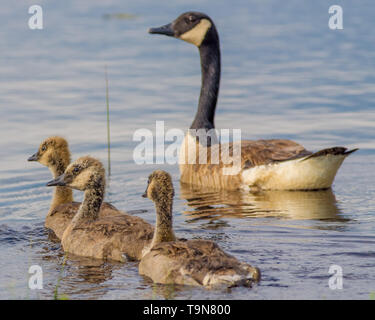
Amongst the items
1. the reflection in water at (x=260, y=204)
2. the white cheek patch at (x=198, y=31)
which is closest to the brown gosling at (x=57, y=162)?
the reflection in water at (x=260, y=204)

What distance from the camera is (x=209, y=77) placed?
17172mm

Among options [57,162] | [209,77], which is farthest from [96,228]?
[209,77]

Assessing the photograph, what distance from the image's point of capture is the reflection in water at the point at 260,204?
520 inches

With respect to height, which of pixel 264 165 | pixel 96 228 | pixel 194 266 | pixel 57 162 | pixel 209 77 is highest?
pixel 209 77

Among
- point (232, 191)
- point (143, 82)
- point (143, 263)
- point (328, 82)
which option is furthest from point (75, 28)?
point (143, 263)

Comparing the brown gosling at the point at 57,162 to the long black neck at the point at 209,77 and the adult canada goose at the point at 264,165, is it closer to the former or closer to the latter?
the adult canada goose at the point at 264,165

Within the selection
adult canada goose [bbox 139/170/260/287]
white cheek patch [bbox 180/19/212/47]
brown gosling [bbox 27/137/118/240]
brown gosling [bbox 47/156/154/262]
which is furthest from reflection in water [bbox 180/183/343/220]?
adult canada goose [bbox 139/170/260/287]

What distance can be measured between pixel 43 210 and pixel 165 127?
4.45 metres

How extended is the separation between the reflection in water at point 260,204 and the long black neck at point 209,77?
1745 mm

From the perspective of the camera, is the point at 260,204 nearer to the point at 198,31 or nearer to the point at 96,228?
the point at 96,228

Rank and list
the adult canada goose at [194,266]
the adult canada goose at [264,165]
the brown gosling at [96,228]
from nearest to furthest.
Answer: the adult canada goose at [194,266]
the brown gosling at [96,228]
the adult canada goose at [264,165]

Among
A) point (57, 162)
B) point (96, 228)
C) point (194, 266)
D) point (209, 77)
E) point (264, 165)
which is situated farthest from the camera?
point (209, 77)

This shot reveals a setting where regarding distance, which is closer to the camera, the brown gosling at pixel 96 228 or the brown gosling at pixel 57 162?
the brown gosling at pixel 96 228

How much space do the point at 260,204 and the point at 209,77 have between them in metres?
3.88
